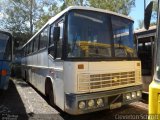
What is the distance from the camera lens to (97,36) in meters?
6.97

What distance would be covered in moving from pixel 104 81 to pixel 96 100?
531mm

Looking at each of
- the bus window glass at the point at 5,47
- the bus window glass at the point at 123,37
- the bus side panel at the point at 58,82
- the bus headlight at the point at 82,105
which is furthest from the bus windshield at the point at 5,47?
the bus headlight at the point at 82,105

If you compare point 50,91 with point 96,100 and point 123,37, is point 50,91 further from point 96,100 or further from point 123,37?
point 123,37

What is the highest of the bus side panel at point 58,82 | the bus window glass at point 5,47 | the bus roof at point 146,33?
the bus roof at point 146,33

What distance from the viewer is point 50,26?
28.7 feet

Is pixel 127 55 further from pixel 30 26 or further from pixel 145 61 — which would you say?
pixel 30 26

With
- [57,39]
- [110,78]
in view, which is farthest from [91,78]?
[57,39]

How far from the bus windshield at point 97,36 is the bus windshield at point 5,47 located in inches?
180

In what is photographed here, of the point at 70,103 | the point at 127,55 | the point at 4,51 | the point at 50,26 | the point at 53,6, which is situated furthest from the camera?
the point at 53,6

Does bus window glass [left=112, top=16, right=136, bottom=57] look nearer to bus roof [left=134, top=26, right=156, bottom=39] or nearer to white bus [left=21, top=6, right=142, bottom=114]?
white bus [left=21, top=6, right=142, bottom=114]

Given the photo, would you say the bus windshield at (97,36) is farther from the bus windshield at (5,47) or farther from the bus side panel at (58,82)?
the bus windshield at (5,47)

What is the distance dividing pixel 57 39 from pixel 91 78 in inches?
55.5

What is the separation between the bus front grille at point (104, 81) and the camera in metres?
6.41

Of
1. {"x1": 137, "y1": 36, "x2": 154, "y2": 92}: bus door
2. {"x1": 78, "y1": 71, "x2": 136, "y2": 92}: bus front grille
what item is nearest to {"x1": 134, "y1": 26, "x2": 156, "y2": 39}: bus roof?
{"x1": 137, "y1": 36, "x2": 154, "y2": 92}: bus door
